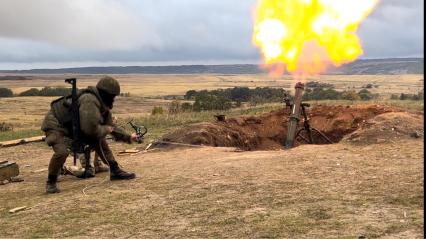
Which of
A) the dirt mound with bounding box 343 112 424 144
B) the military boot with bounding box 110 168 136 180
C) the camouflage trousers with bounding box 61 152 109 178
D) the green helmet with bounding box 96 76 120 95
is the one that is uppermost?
the green helmet with bounding box 96 76 120 95

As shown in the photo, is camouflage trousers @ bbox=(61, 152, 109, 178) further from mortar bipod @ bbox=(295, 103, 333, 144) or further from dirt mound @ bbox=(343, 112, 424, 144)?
mortar bipod @ bbox=(295, 103, 333, 144)

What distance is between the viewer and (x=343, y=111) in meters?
19.6

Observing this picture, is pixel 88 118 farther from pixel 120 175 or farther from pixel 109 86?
pixel 120 175

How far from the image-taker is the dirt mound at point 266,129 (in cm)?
1667

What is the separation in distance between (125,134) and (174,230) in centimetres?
365

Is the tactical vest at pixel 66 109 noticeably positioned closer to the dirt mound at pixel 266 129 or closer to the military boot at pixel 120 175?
the military boot at pixel 120 175

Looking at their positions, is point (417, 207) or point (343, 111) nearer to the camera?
point (417, 207)

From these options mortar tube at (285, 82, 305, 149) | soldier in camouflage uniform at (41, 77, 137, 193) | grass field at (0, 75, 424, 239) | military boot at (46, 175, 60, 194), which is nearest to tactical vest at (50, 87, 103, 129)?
soldier in camouflage uniform at (41, 77, 137, 193)

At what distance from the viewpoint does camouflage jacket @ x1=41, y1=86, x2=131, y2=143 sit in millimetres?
10047

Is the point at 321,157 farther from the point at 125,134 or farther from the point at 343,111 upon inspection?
the point at 343,111

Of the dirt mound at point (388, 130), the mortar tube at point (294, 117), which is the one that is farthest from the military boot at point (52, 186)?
the mortar tube at point (294, 117)

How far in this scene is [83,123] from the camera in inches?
397

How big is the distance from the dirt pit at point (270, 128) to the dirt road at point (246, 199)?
130 inches

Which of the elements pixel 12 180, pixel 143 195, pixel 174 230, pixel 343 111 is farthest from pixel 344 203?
pixel 343 111
